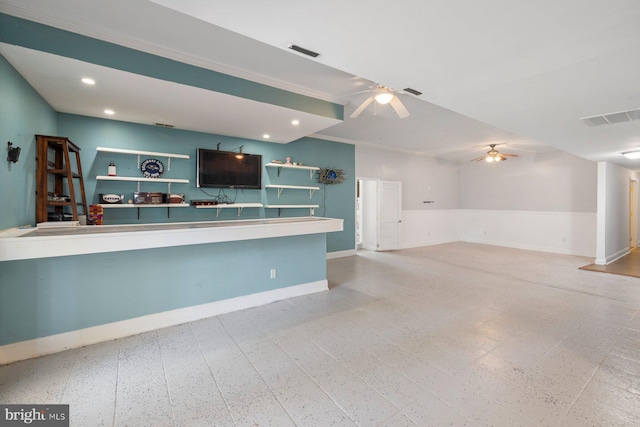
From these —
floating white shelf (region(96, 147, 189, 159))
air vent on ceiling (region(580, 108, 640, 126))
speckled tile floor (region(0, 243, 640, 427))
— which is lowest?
speckled tile floor (region(0, 243, 640, 427))

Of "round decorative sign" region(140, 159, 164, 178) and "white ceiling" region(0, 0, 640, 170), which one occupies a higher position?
"white ceiling" region(0, 0, 640, 170)

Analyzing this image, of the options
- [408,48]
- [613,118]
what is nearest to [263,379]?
[408,48]

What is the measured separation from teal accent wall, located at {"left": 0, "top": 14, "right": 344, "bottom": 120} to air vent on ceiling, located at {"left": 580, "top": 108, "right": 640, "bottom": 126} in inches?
139

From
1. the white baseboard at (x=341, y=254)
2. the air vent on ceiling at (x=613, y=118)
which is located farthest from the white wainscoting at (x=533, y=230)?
the air vent on ceiling at (x=613, y=118)

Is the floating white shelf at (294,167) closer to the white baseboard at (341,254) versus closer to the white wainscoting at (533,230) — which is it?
the white baseboard at (341,254)

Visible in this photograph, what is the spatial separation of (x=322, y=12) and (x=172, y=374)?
2730 mm

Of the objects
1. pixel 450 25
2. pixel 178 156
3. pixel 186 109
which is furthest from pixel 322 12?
pixel 178 156

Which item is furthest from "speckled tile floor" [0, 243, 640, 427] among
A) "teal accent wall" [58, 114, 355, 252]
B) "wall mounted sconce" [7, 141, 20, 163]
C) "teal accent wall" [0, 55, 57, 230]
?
"teal accent wall" [58, 114, 355, 252]

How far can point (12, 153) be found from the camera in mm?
2438

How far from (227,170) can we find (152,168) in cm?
114

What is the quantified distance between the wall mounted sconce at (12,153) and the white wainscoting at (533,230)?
10.5 m

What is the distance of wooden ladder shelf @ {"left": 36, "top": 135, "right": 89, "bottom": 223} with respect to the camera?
3014 millimetres

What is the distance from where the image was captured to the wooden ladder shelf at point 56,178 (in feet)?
9.89

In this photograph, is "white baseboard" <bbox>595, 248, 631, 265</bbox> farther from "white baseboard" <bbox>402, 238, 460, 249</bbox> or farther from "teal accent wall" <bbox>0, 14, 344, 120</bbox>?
"teal accent wall" <bbox>0, 14, 344, 120</bbox>
